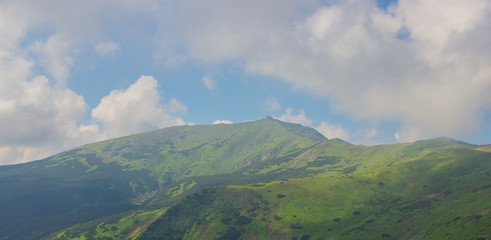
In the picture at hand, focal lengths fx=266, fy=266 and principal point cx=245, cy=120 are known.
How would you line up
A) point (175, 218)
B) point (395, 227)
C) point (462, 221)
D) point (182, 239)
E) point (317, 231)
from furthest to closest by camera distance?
point (175, 218)
point (182, 239)
point (317, 231)
point (395, 227)
point (462, 221)

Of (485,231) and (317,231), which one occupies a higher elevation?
(485,231)

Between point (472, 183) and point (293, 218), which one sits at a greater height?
point (472, 183)

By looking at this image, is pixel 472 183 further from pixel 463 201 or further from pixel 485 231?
pixel 485 231

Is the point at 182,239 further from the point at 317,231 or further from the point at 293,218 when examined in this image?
the point at 317,231

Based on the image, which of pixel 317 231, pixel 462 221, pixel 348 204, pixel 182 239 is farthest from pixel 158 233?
pixel 462 221

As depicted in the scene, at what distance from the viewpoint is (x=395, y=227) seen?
132 m

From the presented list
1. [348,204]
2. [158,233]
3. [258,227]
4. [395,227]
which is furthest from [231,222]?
[395,227]

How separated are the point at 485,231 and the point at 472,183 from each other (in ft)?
326

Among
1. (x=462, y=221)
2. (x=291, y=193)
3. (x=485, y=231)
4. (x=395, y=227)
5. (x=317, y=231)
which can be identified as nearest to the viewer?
(x=485, y=231)

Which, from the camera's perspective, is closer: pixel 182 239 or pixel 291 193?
pixel 182 239

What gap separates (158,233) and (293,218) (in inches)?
3329

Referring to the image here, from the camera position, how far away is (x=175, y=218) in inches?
7062

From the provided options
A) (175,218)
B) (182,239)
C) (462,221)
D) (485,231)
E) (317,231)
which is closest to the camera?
(485,231)

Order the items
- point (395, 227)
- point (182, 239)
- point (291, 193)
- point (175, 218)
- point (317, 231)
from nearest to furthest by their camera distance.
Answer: point (395, 227) < point (317, 231) < point (182, 239) < point (175, 218) < point (291, 193)
